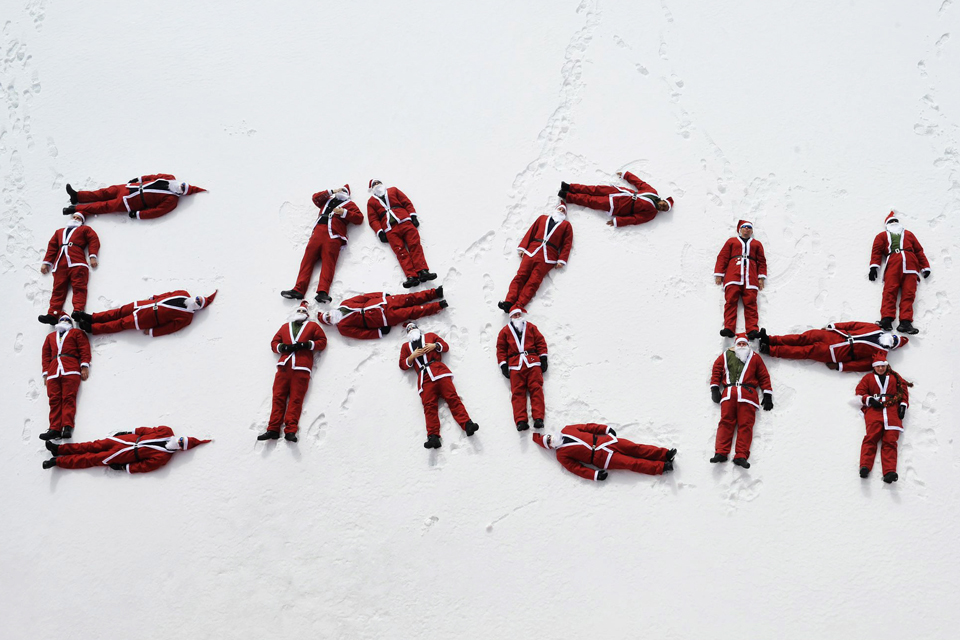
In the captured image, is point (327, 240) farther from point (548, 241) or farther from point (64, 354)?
point (64, 354)

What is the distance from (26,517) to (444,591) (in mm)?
4297

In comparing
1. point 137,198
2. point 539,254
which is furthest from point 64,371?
point 539,254

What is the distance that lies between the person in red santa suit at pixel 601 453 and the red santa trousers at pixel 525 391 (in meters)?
0.31

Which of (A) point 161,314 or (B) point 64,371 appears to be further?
(A) point 161,314

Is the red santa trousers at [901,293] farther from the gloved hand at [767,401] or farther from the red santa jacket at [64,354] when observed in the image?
the red santa jacket at [64,354]

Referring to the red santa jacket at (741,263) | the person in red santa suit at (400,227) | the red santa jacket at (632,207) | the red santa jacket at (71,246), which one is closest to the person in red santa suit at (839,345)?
the red santa jacket at (741,263)

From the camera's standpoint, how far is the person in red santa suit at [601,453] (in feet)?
26.9

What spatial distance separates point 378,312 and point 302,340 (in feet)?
2.68

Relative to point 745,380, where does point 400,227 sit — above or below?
above

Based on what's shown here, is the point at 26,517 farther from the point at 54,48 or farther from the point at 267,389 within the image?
the point at 54,48

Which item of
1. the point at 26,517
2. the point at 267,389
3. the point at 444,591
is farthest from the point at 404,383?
the point at 26,517

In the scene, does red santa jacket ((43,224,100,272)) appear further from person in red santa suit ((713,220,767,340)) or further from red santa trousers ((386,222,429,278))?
person in red santa suit ((713,220,767,340))

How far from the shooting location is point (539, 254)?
30.3ft

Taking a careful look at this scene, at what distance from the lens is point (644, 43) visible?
10.9m
